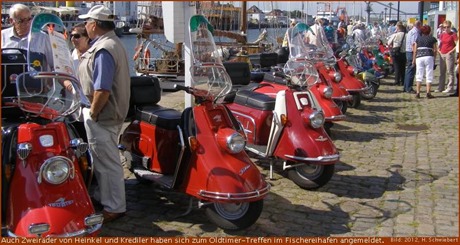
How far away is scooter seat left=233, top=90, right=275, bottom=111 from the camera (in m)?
6.18

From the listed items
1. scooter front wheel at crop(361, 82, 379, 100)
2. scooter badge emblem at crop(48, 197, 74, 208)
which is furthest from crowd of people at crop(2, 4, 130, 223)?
scooter front wheel at crop(361, 82, 379, 100)

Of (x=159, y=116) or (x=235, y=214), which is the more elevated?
(x=159, y=116)

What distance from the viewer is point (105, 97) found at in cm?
424

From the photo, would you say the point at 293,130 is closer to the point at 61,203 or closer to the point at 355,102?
the point at 61,203

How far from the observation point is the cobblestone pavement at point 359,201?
4.64 m

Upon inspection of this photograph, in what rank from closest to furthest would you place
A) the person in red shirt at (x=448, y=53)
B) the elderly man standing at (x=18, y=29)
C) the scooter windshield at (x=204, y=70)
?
1. the scooter windshield at (x=204, y=70)
2. the elderly man standing at (x=18, y=29)
3. the person in red shirt at (x=448, y=53)

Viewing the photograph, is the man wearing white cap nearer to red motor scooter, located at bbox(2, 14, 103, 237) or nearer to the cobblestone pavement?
red motor scooter, located at bbox(2, 14, 103, 237)

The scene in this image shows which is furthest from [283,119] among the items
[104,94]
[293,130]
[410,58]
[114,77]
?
[410,58]

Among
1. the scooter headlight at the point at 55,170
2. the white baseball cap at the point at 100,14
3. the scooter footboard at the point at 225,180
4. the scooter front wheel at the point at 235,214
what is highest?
the white baseball cap at the point at 100,14

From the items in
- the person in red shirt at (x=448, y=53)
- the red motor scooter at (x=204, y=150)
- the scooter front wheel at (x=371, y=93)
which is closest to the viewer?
the red motor scooter at (x=204, y=150)

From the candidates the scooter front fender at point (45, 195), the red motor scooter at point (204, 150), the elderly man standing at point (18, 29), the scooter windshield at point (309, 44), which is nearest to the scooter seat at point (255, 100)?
the scooter windshield at point (309, 44)

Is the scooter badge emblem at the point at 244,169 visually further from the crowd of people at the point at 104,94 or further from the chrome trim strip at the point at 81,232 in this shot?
the chrome trim strip at the point at 81,232

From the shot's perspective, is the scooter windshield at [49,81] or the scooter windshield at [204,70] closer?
the scooter windshield at [49,81]

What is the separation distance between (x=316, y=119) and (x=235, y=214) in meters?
1.72
